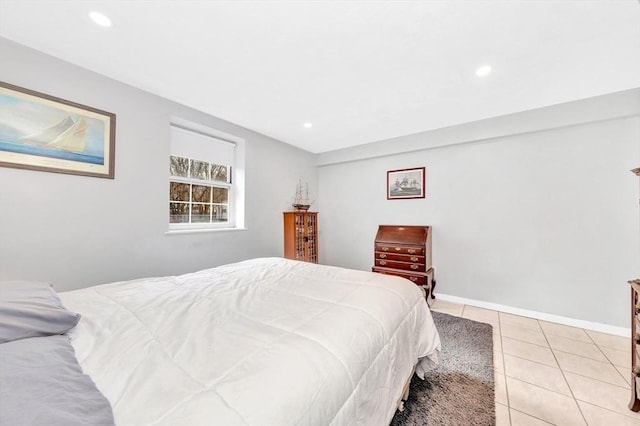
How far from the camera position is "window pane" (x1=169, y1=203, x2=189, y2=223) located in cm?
277

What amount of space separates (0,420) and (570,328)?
4046 mm

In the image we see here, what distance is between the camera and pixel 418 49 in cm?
179

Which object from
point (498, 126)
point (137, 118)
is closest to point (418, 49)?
point (498, 126)

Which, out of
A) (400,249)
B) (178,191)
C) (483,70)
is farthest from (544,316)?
(178,191)

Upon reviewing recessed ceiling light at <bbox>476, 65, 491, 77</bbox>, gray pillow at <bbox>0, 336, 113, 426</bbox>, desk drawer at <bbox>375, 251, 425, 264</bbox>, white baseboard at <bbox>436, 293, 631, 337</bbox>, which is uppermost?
recessed ceiling light at <bbox>476, 65, 491, 77</bbox>

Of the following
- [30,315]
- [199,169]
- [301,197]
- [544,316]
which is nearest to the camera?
[30,315]

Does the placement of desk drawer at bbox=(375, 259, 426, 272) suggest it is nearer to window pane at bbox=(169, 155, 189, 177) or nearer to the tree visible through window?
the tree visible through window

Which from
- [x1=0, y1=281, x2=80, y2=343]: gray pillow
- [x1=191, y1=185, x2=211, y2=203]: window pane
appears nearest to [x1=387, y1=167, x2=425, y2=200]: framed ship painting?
[x1=191, y1=185, x2=211, y2=203]: window pane

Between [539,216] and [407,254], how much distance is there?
1558mm

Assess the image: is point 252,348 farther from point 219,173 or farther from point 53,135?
point 219,173

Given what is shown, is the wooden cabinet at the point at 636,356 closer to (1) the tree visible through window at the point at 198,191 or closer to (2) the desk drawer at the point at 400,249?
(2) the desk drawer at the point at 400,249

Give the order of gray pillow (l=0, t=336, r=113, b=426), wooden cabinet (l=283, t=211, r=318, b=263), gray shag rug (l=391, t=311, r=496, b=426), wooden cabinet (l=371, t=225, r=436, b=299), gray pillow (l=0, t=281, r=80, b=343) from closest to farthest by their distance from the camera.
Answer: gray pillow (l=0, t=336, r=113, b=426)
gray pillow (l=0, t=281, r=80, b=343)
gray shag rug (l=391, t=311, r=496, b=426)
wooden cabinet (l=371, t=225, r=436, b=299)
wooden cabinet (l=283, t=211, r=318, b=263)

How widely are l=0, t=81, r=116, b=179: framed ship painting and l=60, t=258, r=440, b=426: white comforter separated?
1.12 m

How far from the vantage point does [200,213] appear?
3.09m
